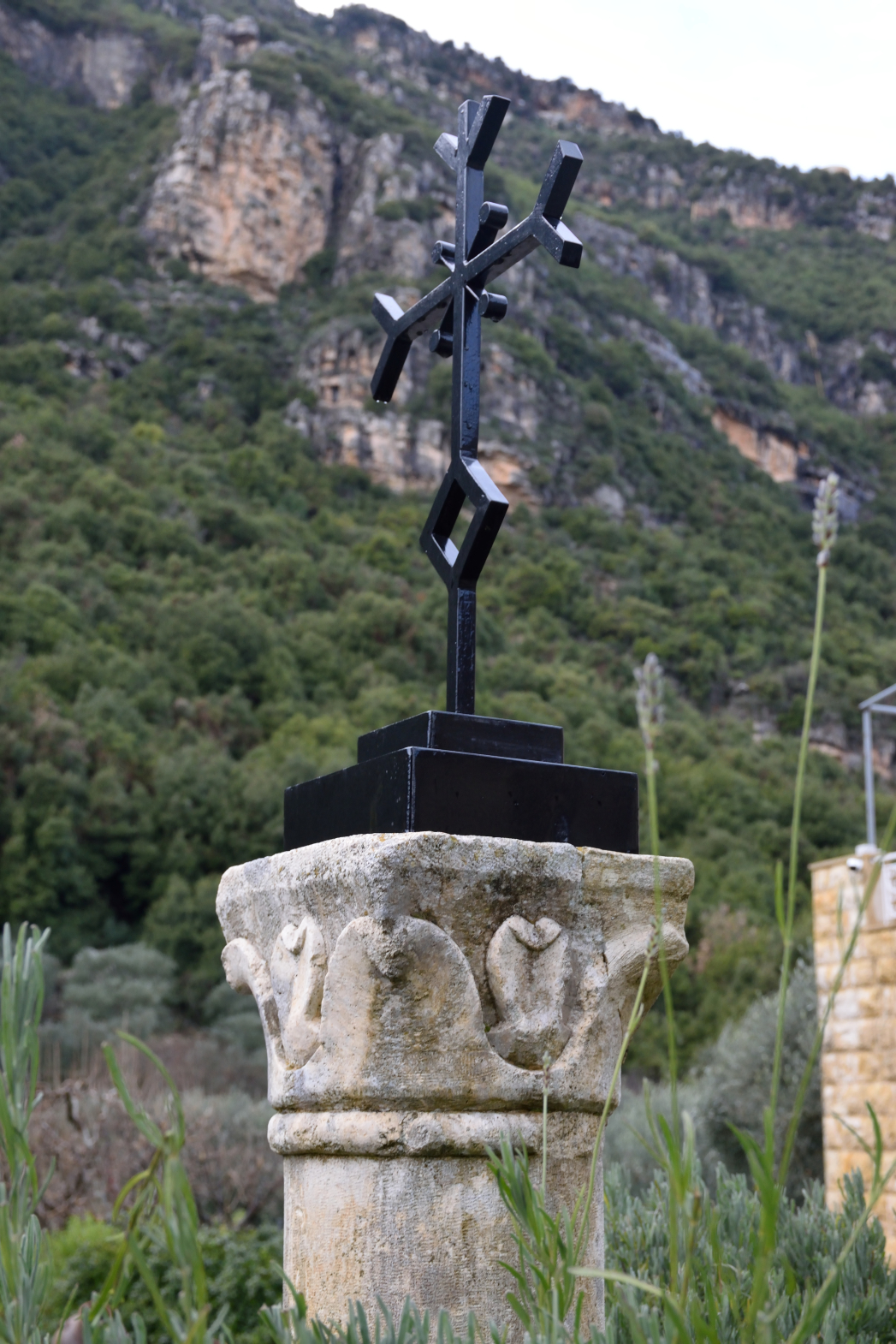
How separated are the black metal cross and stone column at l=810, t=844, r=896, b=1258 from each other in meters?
4.86

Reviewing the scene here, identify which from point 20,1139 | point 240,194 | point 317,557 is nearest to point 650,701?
point 20,1139

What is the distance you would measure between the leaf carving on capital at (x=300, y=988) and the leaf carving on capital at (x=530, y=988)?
270mm

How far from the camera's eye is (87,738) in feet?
75.0

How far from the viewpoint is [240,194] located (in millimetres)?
50938

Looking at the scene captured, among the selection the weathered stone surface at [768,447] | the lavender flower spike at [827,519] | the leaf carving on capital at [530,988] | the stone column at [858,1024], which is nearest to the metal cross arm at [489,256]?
the lavender flower spike at [827,519]

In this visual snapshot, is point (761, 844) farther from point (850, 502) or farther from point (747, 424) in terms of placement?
point (747, 424)

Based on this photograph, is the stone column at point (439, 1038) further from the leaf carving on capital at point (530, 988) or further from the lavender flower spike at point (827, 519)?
the lavender flower spike at point (827, 519)

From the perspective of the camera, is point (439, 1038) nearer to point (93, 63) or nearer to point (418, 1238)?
point (418, 1238)

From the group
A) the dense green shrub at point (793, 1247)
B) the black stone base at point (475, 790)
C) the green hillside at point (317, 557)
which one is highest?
the green hillside at point (317, 557)

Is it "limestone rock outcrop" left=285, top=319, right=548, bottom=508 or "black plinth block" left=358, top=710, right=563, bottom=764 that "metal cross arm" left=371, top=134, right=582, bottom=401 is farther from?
"limestone rock outcrop" left=285, top=319, right=548, bottom=508

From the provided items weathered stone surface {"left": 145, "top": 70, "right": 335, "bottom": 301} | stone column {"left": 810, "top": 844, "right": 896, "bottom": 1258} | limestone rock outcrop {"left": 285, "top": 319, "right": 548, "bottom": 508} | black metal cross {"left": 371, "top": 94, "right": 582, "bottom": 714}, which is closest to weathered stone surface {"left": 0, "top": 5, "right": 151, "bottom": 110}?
weathered stone surface {"left": 145, "top": 70, "right": 335, "bottom": 301}

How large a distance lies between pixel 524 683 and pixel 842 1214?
84.8ft

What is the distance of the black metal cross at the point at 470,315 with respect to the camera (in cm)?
210

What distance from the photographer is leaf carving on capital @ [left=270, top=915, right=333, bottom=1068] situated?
1853 mm
